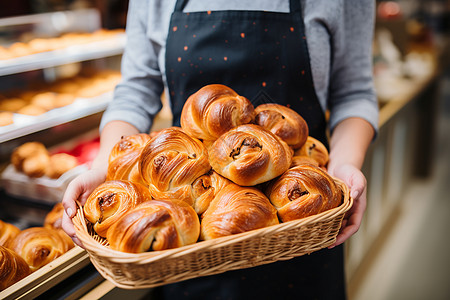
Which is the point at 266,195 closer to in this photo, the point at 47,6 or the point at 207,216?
the point at 207,216

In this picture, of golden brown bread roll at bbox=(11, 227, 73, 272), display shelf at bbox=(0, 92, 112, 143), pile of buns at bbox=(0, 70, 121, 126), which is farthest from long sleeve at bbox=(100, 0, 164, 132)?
pile of buns at bbox=(0, 70, 121, 126)

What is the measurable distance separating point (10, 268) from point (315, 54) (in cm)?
110

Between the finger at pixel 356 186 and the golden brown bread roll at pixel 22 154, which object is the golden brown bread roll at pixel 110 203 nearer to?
the finger at pixel 356 186

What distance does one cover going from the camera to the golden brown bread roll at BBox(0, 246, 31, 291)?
42.9 inches

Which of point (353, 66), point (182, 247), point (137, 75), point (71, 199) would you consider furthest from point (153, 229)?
point (353, 66)

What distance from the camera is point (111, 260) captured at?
2.57 ft

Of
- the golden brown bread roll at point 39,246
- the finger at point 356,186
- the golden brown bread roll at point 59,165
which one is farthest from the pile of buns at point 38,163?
the finger at point 356,186

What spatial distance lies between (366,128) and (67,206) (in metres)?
0.96

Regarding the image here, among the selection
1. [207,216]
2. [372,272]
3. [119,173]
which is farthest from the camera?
[372,272]

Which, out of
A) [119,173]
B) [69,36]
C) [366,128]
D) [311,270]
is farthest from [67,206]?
[69,36]

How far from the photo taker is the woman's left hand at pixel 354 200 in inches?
40.3

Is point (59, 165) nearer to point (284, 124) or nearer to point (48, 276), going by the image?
point (48, 276)

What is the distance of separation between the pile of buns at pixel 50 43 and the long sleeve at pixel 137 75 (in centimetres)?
121

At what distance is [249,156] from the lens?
93 cm
